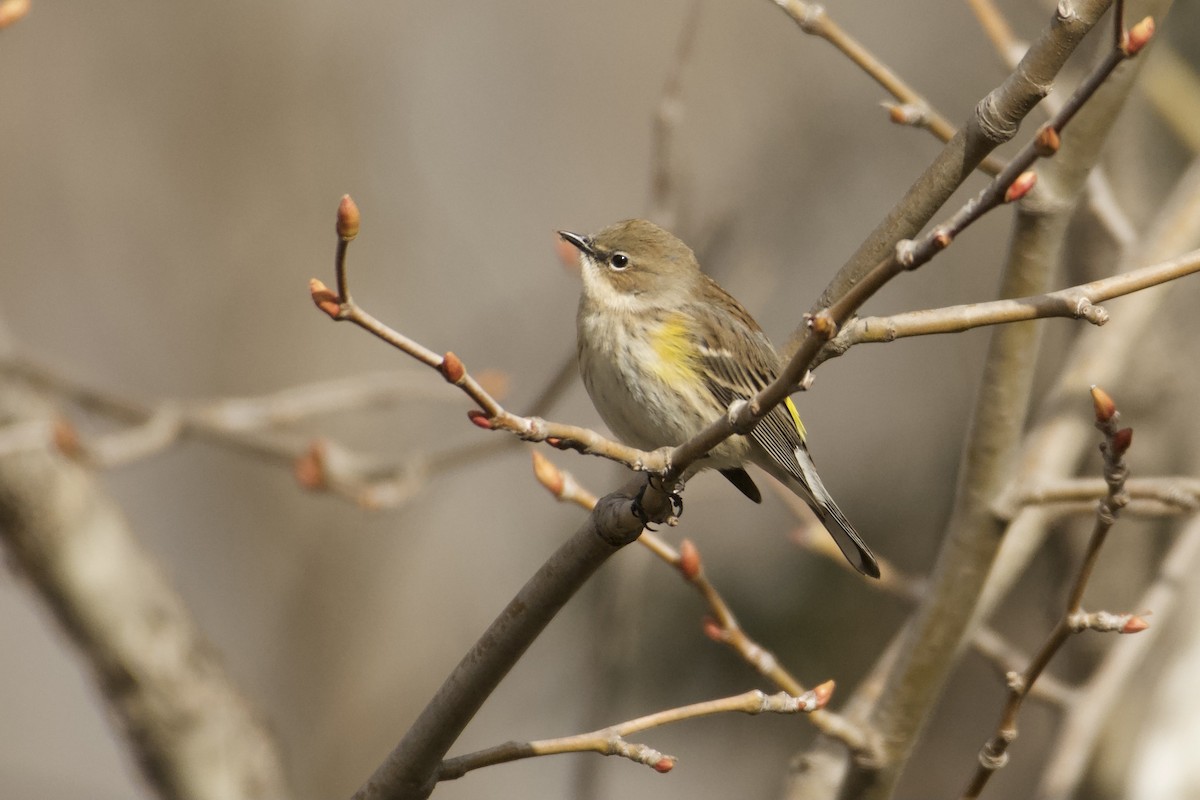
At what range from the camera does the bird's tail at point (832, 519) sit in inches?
147

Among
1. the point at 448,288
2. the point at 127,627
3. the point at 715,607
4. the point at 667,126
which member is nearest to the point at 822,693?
the point at 715,607

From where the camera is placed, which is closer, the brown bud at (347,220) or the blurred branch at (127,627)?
the brown bud at (347,220)

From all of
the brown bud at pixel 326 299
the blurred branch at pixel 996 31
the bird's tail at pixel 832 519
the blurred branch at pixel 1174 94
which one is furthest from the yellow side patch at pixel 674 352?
the blurred branch at pixel 1174 94

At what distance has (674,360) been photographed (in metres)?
4.11

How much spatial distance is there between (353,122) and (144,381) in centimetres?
264

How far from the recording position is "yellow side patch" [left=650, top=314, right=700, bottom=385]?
159 inches

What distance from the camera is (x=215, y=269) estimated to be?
32.0 feet

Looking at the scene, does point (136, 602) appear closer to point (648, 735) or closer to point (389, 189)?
point (648, 735)

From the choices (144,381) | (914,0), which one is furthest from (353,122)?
(914,0)

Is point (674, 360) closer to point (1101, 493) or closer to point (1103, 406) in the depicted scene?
point (1101, 493)

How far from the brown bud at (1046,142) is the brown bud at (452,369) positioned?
944 mm

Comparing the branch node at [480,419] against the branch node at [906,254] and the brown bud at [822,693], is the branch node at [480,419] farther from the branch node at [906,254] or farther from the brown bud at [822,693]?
the brown bud at [822,693]

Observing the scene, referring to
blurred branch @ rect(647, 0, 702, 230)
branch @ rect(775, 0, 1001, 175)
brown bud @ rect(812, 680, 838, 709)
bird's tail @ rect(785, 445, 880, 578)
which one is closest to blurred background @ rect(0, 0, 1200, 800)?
blurred branch @ rect(647, 0, 702, 230)

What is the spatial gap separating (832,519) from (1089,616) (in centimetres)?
164
